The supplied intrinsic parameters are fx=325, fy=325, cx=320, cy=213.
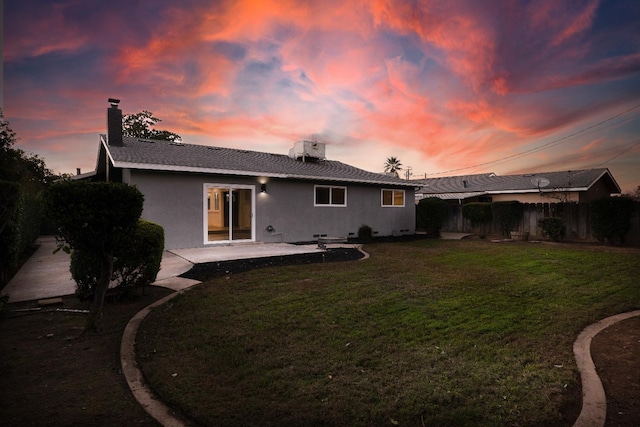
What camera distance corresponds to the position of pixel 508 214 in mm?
17188

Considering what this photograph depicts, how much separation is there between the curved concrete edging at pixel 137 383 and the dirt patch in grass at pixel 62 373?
0.17ft

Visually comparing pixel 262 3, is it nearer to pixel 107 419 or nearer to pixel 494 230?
pixel 107 419

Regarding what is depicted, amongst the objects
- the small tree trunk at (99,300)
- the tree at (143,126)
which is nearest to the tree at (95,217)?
the small tree trunk at (99,300)

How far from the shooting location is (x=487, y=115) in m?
15.6

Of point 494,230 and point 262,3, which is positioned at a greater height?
point 262,3

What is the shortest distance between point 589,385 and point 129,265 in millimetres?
6334

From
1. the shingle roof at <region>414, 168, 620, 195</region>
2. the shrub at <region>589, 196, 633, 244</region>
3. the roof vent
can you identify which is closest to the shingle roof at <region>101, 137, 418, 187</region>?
the roof vent

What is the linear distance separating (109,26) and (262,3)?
4.46 m

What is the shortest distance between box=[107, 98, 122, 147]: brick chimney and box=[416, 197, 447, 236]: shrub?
15317 mm

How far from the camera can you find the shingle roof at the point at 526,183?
22.3 metres

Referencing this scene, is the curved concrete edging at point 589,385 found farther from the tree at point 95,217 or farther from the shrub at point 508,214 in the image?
the shrub at point 508,214

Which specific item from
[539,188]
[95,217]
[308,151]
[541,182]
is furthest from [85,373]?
[539,188]

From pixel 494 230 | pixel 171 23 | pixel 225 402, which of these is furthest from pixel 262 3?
pixel 494 230

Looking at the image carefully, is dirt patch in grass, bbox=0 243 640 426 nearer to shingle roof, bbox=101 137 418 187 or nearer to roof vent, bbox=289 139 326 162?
shingle roof, bbox=101 137 418 187
